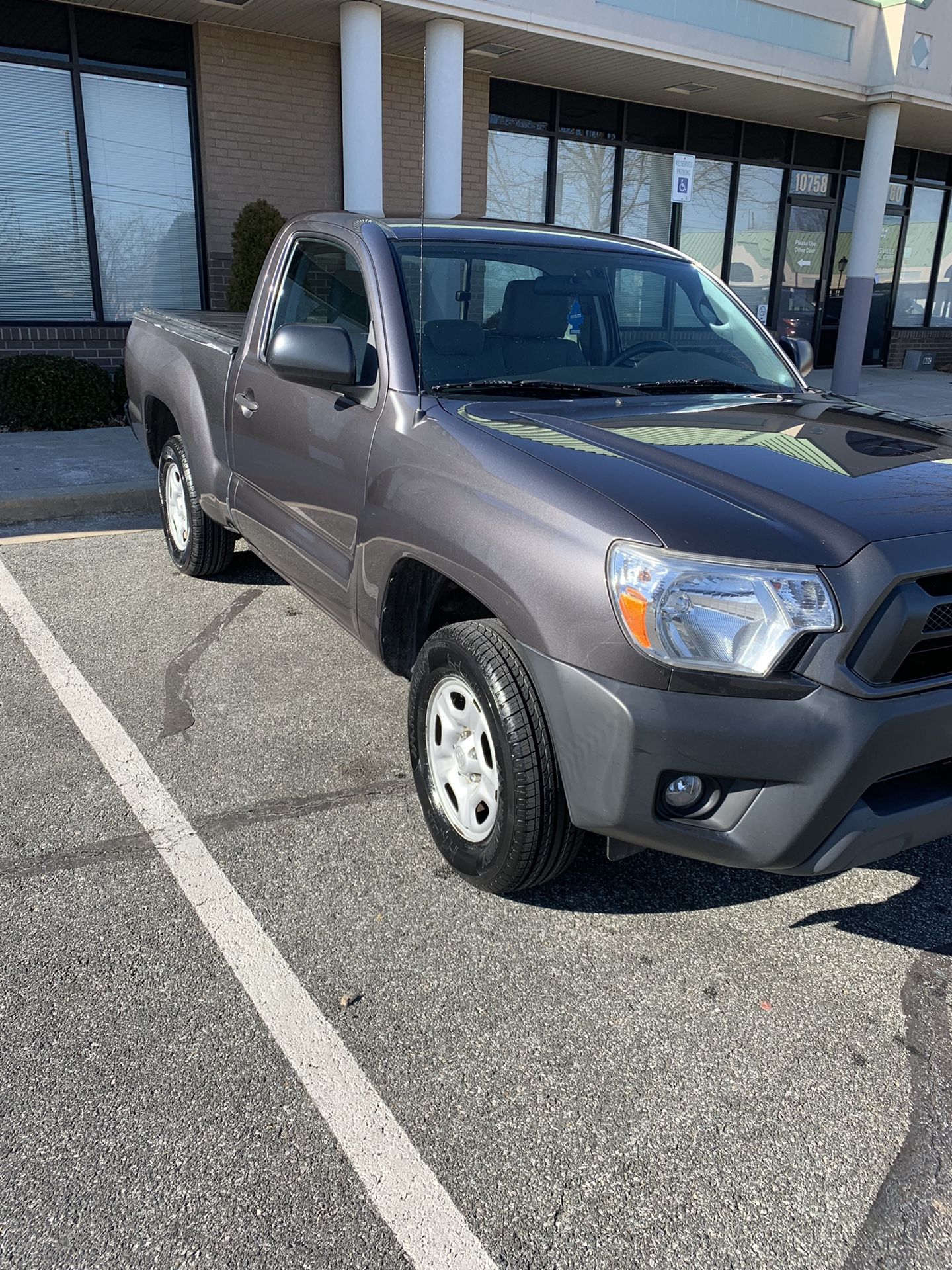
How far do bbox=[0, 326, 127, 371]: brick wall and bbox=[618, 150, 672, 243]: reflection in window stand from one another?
24.5 ft

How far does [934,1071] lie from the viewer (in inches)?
94.0

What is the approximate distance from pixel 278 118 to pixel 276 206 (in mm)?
893

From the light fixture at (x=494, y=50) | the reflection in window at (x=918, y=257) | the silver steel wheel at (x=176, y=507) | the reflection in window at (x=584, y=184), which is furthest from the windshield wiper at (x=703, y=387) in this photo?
the reflection in window at (x=918, y=257)

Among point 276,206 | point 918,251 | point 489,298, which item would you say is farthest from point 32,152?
point 918,251

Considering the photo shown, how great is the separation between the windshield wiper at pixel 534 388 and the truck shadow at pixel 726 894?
1.50 meters

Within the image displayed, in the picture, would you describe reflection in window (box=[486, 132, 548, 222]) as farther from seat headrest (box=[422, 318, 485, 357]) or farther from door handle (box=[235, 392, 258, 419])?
seat headrest (box=[422, 318, 485, 357])

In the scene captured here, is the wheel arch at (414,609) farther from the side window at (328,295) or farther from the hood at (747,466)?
the side window at (328,295)

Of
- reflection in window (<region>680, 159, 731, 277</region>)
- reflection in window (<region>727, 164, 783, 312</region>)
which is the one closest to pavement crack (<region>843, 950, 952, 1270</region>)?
reflection in window (<region>680, 159, 731, 277</region>)

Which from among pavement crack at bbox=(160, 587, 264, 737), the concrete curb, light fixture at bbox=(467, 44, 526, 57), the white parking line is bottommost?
the white parking line

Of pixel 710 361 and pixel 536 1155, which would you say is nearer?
pixel 536 1155

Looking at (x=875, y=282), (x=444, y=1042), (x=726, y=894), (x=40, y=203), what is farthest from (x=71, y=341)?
(x=875, y=282)

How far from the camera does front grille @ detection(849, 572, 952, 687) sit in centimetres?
227

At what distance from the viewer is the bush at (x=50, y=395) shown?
30.5ft

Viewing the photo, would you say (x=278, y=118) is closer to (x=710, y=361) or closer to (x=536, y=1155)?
(x=710, y=361)
